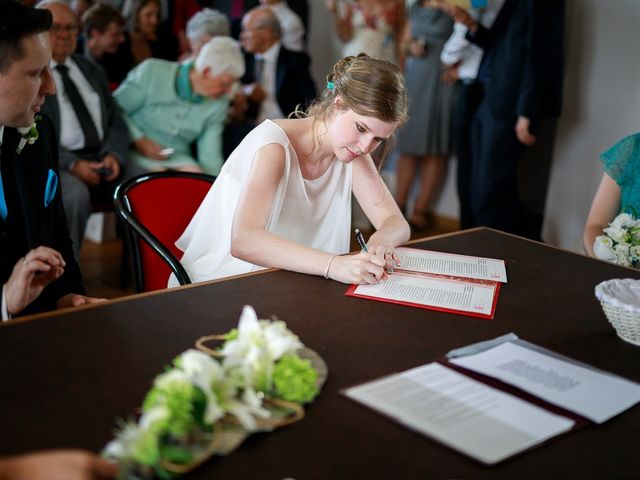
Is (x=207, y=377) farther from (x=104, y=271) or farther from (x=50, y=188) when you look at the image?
(x=104, y=271)

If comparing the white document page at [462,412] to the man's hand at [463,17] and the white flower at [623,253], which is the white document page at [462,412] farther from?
the man's hand at [463,17]

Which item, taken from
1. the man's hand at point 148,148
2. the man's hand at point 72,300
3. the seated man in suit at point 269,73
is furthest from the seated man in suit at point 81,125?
the man's hand at point 72,300

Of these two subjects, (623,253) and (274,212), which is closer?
(623,253)

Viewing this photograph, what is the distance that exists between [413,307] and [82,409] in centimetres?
75

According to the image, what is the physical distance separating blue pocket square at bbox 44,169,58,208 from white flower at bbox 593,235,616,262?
1488mm

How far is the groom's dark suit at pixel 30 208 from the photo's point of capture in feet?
5.83

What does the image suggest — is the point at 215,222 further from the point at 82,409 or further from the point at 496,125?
the point at 496,125

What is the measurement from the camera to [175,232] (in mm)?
2293

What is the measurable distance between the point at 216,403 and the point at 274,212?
3.92ft

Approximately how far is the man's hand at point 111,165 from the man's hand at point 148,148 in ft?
0.83

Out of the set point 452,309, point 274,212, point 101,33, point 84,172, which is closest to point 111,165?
point 84,172

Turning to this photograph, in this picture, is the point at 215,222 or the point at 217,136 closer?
the point at 215,222

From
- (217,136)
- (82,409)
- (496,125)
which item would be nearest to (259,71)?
(217,136)

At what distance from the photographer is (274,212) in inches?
83.9
